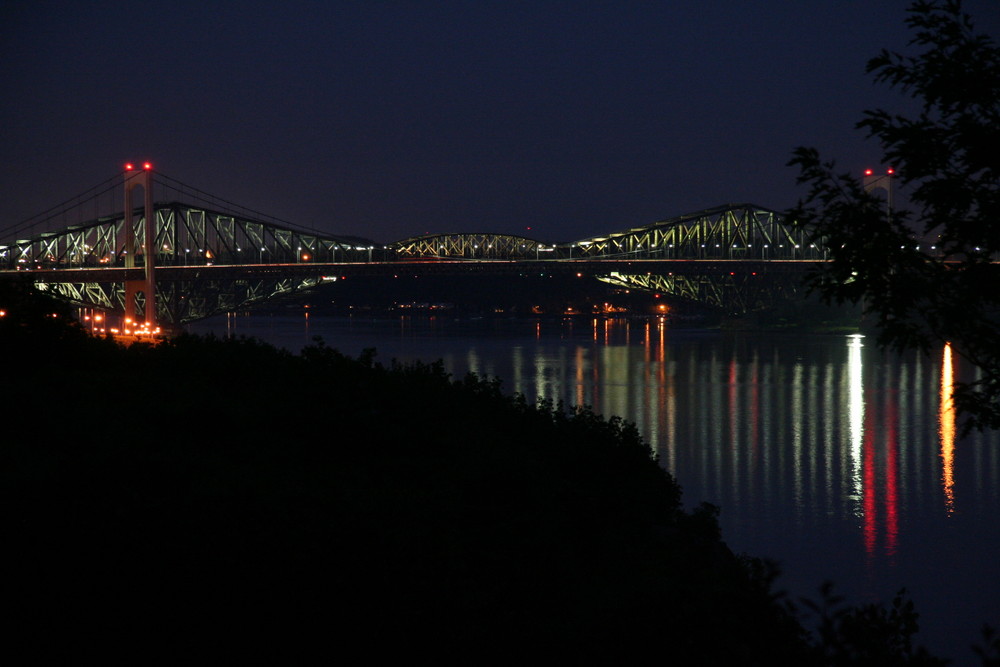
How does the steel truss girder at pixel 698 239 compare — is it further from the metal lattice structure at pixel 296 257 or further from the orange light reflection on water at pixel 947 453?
the orange light reflection on water at pixel 947 453

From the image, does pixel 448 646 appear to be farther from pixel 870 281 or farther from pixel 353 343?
pixel 353 343

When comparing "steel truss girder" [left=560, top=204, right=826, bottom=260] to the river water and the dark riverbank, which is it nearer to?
the river water

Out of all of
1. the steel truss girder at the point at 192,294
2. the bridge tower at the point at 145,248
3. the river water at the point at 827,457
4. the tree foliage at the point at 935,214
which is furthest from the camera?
the steel truss girder at the point at 192,294

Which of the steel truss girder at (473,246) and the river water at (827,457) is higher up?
the steel truss girder at (473,246)

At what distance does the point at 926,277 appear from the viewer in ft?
27.2

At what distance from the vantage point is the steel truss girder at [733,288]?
10750cm

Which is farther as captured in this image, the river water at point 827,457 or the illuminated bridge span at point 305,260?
the illuminated bridge span at point 305,260

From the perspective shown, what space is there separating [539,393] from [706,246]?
86.3 metres

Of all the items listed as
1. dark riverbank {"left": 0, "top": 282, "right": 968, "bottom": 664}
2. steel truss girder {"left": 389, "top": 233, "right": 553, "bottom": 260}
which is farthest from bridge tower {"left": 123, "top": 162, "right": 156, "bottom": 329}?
dark riverbank {"left": 0, "top": 282, "right": 968, "bottom": 664}

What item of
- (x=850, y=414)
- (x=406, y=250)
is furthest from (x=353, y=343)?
(x=850, y=414)

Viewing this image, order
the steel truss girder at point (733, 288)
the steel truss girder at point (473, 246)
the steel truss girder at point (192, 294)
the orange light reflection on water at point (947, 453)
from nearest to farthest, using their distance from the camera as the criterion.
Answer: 1. the orange light reflection on water at point (947, 453)
2. the steel truss girder at point (192, 294)
3. the steel truss girder at point (733, 288)
4. the steel truss girder at point (473, 246)

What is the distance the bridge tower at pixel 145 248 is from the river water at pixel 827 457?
11539mm

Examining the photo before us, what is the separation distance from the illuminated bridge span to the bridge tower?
0.10m

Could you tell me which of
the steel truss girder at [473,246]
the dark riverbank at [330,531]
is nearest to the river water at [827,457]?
the dark riverbank at [330,531]
